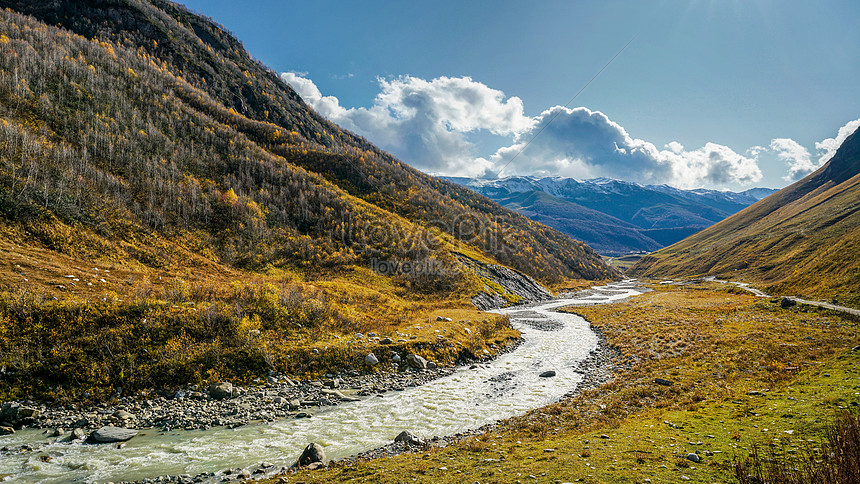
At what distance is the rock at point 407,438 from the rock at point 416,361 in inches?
461

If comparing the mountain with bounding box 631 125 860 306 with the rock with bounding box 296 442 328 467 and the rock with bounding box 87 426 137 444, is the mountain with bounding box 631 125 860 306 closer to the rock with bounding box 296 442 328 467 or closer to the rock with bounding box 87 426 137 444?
the rock with bounding box 296 442 328 467

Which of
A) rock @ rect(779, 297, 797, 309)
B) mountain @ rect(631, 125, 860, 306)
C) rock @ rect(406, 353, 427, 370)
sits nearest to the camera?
rock @ rect(406, 353, 427, 370)

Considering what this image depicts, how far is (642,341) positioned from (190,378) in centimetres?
4163

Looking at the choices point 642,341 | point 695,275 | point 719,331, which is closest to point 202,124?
point 642,341

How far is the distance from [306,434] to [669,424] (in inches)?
670

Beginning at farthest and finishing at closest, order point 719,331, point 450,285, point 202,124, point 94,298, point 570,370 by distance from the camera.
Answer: point 202,124 → point 450,285 → point 719,331 → point 570,370 → point 94,298

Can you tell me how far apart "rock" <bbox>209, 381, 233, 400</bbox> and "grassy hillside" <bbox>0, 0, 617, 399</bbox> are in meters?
1.50

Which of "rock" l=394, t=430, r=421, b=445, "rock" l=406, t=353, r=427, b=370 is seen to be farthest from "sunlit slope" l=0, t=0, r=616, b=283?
"rock" l=394, t=430, r=421, b=445

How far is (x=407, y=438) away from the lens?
597 inches

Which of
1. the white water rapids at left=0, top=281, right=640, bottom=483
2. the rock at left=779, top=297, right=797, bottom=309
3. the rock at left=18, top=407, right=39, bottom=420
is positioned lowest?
the white water rapids at left=0, top=281, right=640, bottom=483

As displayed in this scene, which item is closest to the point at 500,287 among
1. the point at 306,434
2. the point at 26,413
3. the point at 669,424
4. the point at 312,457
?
the point at 669,424

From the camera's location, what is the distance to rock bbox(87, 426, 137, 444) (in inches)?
582

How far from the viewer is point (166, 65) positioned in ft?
483

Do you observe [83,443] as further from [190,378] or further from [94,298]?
[94,298]
